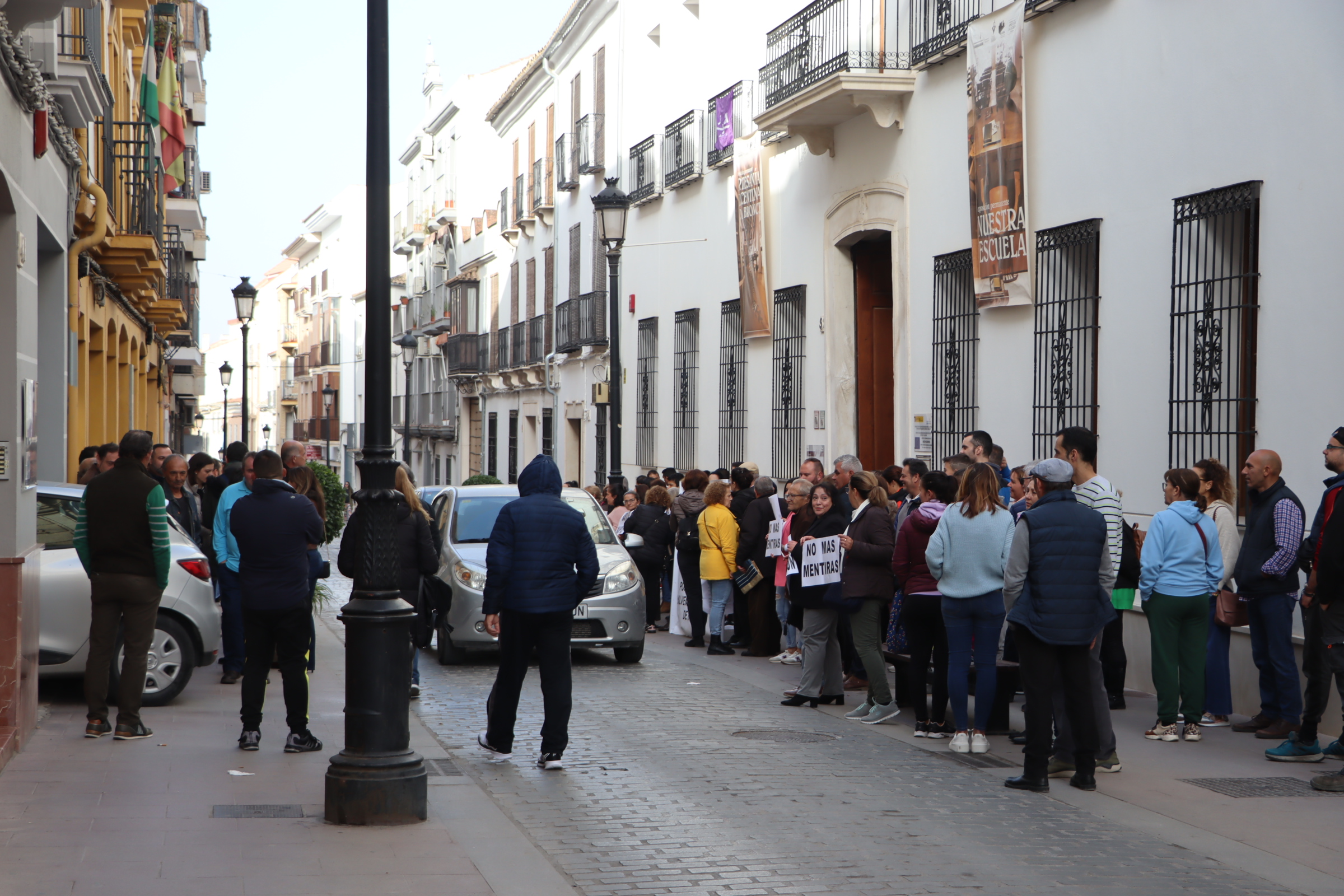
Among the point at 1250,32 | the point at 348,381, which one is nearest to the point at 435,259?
the point at 348,381

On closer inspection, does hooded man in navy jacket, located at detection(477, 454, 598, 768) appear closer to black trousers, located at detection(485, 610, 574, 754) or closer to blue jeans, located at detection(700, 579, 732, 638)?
black trousers, located at detection(485, 610, 574, 754)

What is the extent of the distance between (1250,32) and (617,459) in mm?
10222

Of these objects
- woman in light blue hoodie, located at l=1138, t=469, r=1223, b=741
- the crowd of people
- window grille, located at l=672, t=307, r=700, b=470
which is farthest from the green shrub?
woman in light blue hoodie, located at l=1138, t=469, r=1223, b=741

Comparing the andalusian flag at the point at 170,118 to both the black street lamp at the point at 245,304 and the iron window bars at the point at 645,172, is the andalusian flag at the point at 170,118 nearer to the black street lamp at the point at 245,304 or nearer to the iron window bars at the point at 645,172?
the black street lamp at the point at 245,304

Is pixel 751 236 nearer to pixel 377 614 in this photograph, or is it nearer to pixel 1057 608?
pixel 1057 608

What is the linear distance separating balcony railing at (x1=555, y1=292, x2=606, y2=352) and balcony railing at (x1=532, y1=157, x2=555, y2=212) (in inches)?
113

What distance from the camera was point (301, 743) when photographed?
29.5ft

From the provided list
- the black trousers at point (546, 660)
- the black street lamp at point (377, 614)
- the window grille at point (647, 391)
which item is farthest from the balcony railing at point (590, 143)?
the black street lamp at point (377, 614)

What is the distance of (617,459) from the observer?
19.2 m

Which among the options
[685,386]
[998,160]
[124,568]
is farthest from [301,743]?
[685,386]

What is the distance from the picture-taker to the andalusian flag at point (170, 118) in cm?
Answer: 2297

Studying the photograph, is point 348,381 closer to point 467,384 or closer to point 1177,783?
point 467,384

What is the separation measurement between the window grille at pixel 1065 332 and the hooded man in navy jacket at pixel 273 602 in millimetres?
7138

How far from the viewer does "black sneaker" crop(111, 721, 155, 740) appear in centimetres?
915
